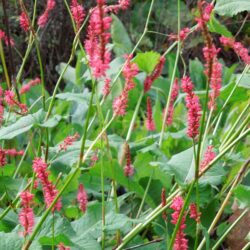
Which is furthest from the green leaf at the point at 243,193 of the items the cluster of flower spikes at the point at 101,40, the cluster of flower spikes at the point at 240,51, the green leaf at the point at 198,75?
the green leaf at the point at 198,75

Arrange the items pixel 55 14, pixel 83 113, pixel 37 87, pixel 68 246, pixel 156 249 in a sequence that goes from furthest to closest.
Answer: pixel 55 14
pixel 37 87
pixel 83 113
pixel 156 249
pixel 68 246

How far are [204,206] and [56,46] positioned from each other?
11.0ft

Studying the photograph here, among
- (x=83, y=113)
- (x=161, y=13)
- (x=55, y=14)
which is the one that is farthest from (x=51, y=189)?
(x=161, y=13)

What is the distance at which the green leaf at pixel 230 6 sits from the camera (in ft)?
4.48

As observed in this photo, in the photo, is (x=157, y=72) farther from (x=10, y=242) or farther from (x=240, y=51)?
(x=10, y=242)

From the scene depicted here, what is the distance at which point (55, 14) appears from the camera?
4.75 meters

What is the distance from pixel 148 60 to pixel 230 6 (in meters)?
0.61

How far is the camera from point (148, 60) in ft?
6.49

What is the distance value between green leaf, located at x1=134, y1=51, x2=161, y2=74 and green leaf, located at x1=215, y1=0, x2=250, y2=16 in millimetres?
557

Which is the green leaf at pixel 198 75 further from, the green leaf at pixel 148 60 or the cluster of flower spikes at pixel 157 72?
the cluster of flower spikes at pixel 157 72

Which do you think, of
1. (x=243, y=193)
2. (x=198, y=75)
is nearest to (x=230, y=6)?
(x=243, y=193)

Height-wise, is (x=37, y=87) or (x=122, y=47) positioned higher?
(x=122, y=47)

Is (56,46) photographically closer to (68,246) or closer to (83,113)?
(83,113)

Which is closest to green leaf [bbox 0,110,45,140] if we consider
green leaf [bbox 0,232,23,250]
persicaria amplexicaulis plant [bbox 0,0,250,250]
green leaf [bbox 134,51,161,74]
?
persicaria amplexicaulis plant [bbox 0,0,250,250]
